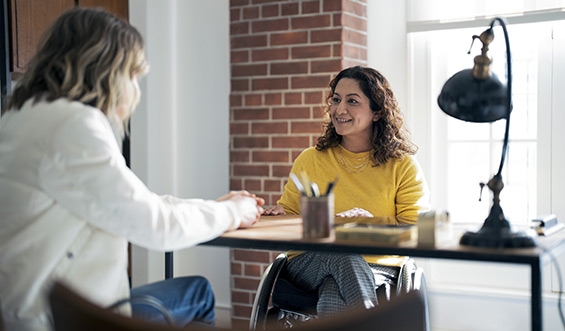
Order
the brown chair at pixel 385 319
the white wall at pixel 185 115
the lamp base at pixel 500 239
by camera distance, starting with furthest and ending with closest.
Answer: the white wall at pixel 185 115 < the lamp base at pixel 500 239 < the brown chair at pixel 385 319

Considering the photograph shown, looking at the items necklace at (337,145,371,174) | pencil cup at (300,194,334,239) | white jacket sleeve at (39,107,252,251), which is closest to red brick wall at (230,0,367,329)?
necklace at (337,145,371,174)

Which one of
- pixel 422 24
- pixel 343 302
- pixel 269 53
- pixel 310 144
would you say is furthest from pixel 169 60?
pixel 343 302

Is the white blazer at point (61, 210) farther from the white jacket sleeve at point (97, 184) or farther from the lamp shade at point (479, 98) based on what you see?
the lamp shade at point (479, 98)

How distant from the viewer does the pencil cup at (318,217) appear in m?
1.71

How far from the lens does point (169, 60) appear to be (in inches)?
166

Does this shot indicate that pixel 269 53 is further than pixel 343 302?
Yes

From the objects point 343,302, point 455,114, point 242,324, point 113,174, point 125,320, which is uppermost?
point 455,114

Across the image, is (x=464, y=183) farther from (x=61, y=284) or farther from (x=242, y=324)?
(x=61, y=284)

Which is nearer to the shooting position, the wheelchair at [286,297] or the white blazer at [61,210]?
the white blazer at [61,210]

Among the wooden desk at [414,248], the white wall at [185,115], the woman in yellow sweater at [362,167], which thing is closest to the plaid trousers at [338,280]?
the woman in yellow sweater at [362,167]

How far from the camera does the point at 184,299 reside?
1701 millimetres

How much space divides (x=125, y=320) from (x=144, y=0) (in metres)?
3.32

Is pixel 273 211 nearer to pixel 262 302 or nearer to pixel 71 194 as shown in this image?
pixel 262 302

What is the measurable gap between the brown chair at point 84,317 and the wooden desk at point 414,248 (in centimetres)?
60
